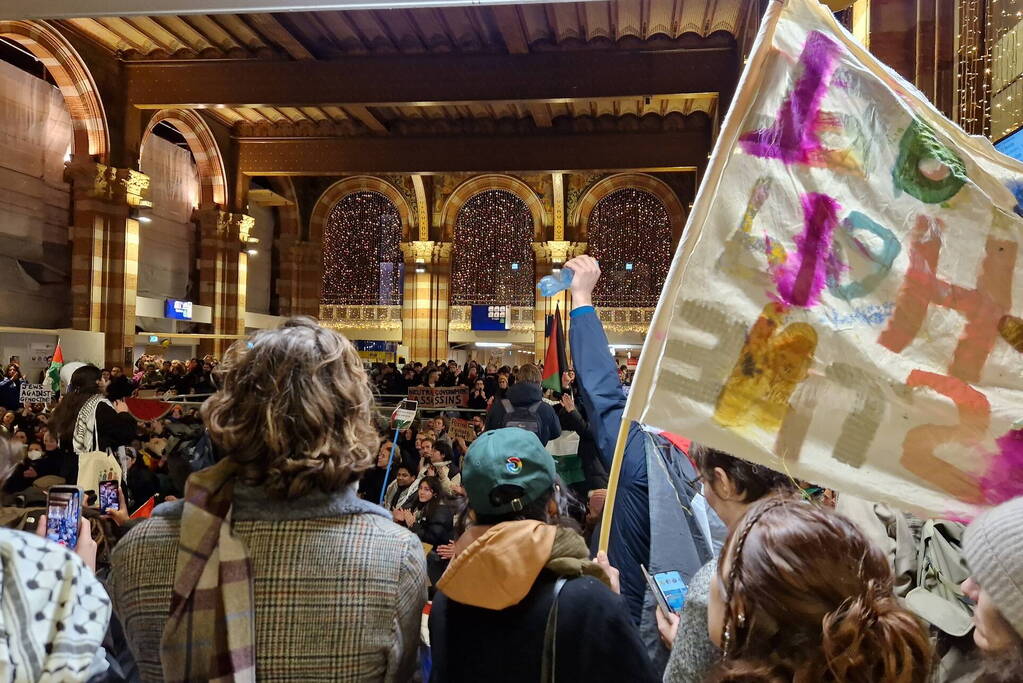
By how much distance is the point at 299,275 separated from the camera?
21641mm

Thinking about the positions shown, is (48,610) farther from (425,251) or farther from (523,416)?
(425,251)

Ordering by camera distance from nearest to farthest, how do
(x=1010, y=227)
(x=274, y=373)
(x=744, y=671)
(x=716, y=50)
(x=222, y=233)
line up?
(x=744, y=671), (x=274, y=373), (x=1010, y=227), (x=716, y=50), (x=222, y=233)

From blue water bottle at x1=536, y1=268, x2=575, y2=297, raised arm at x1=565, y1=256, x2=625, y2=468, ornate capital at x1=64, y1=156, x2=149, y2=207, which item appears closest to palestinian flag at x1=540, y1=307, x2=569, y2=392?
blue water bottle at x1=536, y1=268, x2=575, y2=297

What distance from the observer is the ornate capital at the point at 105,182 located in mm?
12820

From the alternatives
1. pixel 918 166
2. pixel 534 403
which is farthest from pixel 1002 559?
pixel 534 403

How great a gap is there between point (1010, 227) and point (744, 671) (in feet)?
3.77

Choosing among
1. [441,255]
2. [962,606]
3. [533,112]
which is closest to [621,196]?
[441,255]

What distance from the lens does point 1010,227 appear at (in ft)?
5.27

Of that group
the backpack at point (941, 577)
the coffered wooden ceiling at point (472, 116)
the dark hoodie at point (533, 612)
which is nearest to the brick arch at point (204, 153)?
the coffered wooden ceiling at point (472, 116)

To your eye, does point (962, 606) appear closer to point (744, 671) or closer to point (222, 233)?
point (744, 671)

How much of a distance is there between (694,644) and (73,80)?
46.6ft

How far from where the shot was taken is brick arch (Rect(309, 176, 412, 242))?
840 inches

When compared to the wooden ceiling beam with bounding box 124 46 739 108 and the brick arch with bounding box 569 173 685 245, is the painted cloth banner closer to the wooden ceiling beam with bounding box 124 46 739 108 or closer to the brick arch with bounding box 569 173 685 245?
the wooden ceiling beam with bounding box 124 46 739 108

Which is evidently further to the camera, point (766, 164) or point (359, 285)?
point (359, 285)
